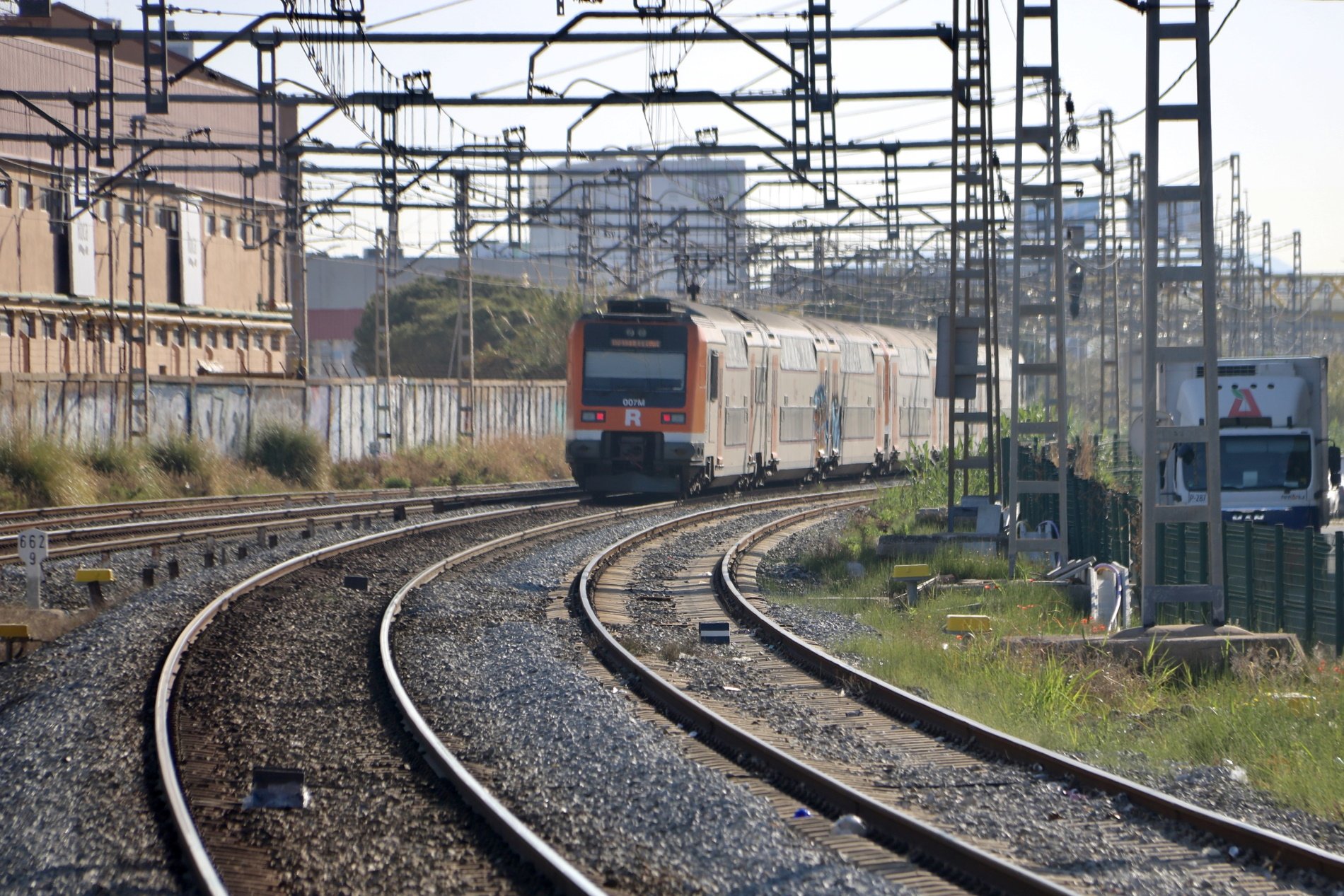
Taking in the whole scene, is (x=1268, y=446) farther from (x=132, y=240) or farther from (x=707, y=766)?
(x=132, y=240)

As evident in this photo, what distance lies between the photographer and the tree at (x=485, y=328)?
5806cm

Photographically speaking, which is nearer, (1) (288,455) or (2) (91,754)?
(2) (91,754)

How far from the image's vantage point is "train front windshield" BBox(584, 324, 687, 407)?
25.8 meters

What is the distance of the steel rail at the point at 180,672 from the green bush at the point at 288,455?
777 cm

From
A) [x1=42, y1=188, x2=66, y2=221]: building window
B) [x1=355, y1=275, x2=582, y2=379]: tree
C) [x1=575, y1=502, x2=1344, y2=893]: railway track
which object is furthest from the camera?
[x1=355, y1=275, x2=582, y2=379]: tree

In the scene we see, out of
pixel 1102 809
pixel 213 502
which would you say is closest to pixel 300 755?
pixel 1102 809

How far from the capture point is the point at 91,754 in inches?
334

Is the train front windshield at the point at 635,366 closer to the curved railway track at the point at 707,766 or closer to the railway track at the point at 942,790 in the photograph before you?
the curved railway track at the point at 707,766

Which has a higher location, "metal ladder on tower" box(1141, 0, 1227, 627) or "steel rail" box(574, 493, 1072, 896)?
"metal ladder on tower" box(1141, 0, 1227, 627)

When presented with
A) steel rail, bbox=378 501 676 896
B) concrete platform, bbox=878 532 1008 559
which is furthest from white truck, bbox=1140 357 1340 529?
steel rail, bbox=378 501 676 896

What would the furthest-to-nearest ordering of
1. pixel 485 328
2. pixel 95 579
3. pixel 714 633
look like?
1. pixel 485 328
2. pixel 95 579
3. pixel 714 633

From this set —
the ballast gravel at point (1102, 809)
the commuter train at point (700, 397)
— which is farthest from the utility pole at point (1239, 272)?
the ballast gravel at point (1102, 809)

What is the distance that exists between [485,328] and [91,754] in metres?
60.5

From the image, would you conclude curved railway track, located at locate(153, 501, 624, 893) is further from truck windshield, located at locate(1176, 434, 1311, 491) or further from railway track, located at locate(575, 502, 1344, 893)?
truck windshield, located at locate(1176, 434, 1311, 491)
